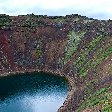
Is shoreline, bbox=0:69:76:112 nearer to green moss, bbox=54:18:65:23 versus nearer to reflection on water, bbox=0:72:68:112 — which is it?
reflection on water, bbox=0:72:68:112

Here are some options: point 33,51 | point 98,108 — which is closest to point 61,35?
point 33,51

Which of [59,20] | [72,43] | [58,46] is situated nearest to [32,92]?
[58,46]

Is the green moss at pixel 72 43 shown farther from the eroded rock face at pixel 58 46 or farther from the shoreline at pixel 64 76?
the shoreline at pixel 64 76

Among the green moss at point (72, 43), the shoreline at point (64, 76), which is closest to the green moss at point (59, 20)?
the green moss at point (72, 43)

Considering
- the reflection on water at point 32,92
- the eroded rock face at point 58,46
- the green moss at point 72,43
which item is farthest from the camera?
the green moss at point 72,43

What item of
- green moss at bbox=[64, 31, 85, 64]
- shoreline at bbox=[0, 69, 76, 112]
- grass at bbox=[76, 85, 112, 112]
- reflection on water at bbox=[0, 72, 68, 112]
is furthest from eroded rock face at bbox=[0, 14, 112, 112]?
grass at bbox=[76, 85, 112, 112]
